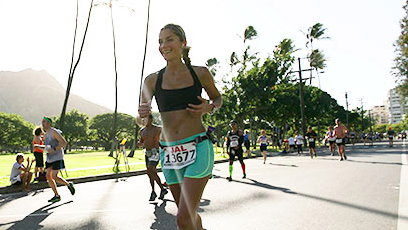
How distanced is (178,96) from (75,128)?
81019 millimetres

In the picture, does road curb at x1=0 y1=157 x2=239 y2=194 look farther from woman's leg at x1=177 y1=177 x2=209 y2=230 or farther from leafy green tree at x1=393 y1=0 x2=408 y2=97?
leafy green tree at x1=393 y1=0 x2=408 y2=97

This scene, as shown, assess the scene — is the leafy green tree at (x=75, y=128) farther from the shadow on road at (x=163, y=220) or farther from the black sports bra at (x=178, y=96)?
the black sports bra at (x=178, y=96)

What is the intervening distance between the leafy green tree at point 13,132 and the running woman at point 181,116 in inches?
3071

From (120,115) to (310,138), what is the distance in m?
74.6

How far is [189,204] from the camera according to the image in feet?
8.46

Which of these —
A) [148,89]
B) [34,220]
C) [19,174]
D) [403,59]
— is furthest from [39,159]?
[403,59]

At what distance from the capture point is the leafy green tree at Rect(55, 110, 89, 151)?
77.8 metres

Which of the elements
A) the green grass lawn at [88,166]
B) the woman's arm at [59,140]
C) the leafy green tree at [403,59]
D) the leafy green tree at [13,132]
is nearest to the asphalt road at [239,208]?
the woman's arm at [59,140]

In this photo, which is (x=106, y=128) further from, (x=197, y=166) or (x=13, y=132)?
(x=197, y=166)

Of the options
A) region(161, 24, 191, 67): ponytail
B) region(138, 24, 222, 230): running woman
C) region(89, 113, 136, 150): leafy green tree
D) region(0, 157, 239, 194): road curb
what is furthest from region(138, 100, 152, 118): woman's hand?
region(89, 113, 136, 150): leafy green tree

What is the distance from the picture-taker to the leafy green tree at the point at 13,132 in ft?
233

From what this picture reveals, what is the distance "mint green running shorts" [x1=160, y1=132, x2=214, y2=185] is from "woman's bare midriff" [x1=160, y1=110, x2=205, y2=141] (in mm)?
41

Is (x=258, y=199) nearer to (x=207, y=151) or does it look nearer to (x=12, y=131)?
(x=207, y=151)

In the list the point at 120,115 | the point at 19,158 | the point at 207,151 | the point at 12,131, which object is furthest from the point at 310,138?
the point at 120,115
